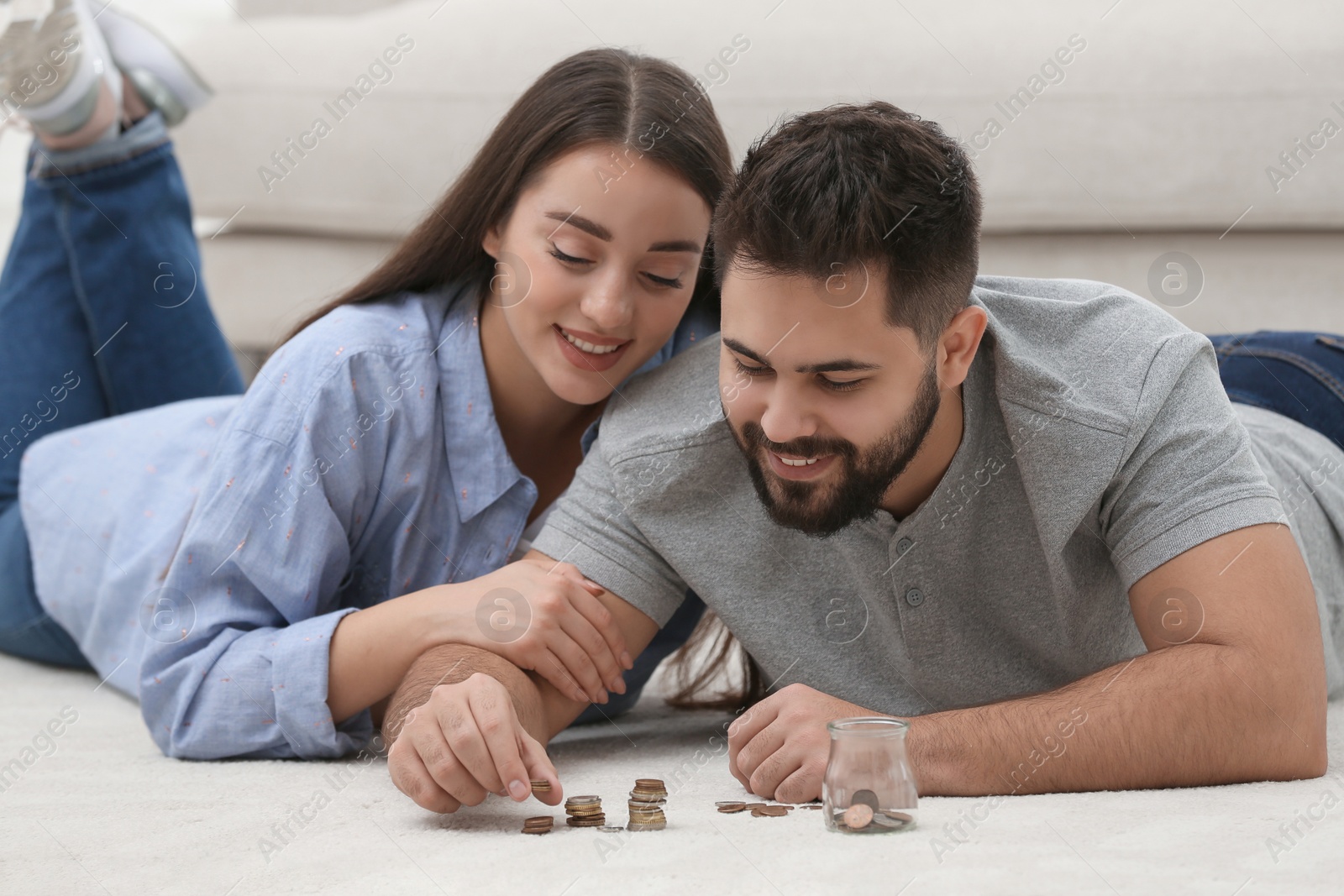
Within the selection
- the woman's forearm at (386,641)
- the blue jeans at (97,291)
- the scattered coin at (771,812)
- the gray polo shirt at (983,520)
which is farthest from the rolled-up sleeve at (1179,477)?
the blue jeans at (97,291)

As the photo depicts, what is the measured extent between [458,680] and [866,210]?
54 centimetres

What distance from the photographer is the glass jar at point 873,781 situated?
971 millimetres

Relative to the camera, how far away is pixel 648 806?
1026 millimetres

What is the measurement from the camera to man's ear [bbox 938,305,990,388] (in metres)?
1.17

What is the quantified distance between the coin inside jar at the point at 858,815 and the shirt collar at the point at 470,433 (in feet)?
2.02

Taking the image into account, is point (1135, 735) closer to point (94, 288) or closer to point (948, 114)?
point (948, 114)

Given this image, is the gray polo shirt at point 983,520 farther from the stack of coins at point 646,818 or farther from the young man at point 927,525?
the stack of coins at point 646,818

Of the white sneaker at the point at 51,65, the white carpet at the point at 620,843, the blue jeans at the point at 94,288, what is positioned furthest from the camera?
the blue jeans at the point at 94,288

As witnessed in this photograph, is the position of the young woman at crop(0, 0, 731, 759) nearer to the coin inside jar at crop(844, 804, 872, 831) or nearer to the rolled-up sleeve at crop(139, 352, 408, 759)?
the rolled-up sleeve at crop(139, 352, 408, 759)

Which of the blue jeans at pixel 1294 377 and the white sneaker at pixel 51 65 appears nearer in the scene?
the blue jeans at pixel 1294 377

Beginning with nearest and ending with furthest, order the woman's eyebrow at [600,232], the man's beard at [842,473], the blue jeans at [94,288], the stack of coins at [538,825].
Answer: the stack of coins at [538,825] → the man's beard at [842,473] → the woman's eyebrow at [600,232] → the blue jeans at [94,288]

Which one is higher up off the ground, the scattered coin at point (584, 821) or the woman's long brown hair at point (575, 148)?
the woman's long brown hair at point (575, 148)

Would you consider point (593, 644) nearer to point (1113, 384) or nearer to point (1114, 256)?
point (1113, 384)

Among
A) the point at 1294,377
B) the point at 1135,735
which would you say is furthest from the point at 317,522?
the point at 1294,377
